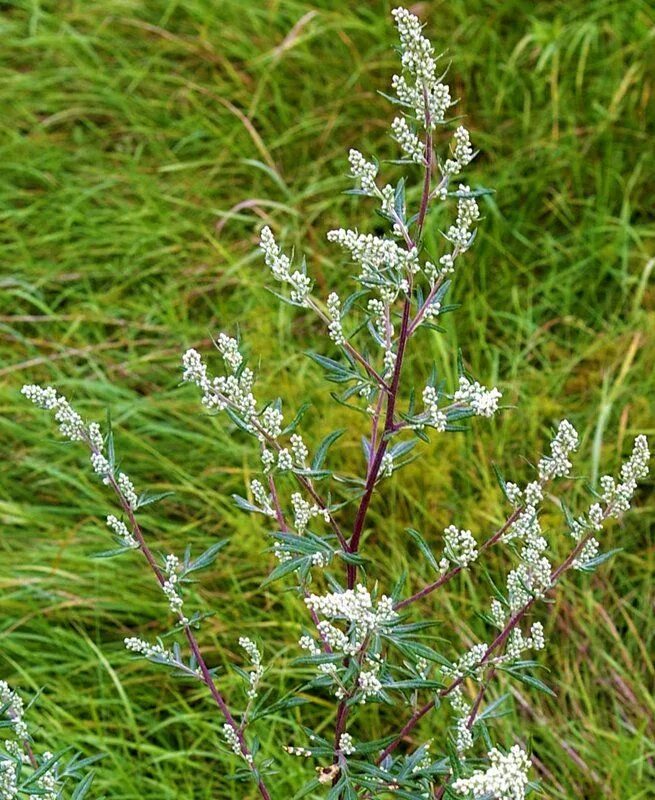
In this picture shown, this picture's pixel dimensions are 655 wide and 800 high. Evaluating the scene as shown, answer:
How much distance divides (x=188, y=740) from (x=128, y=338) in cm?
115

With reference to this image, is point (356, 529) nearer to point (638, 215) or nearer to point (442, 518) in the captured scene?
point (442, 518)

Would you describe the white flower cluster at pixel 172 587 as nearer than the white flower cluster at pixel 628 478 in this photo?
No

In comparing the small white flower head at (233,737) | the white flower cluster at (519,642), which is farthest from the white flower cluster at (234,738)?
the white flower cluster at (519,642)

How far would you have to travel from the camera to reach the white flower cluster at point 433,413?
4.05 ft

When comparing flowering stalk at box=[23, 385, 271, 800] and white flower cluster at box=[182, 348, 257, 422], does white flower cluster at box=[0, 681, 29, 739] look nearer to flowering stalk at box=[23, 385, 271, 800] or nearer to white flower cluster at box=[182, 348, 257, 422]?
flowering stalk at box=[23, 385, 271, 800]

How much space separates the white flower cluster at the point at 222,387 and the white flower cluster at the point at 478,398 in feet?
0.79

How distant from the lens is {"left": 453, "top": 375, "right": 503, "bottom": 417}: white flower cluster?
1203mm

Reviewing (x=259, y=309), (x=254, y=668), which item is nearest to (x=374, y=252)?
(x=254, y=668)

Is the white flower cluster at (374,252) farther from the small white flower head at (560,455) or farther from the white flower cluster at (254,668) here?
Answer: the white flower cluster at (254,668)

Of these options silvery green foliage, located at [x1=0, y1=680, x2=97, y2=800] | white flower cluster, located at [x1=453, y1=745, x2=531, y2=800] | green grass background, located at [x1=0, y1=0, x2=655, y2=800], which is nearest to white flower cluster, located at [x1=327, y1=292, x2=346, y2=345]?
white flower cluster, located at [x1=453, y1=745, x2=531, y2=800]

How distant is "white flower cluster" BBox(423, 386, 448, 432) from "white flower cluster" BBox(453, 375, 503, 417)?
0.03 meters

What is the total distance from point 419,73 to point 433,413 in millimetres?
372

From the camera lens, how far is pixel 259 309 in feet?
9.50

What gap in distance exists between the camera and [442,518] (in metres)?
2.43
